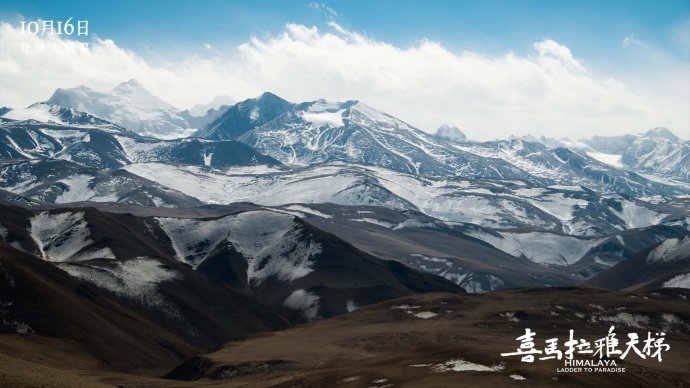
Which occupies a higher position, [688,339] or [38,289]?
[38,289]

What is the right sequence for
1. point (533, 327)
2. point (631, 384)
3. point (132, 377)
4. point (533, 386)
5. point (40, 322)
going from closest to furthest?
1. point (533, 386)
2. point (631, 384)
3. point (132, 377)
4. point (40, 322)
5. point (533, 327)

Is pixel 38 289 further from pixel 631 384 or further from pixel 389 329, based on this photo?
pixel 631 384

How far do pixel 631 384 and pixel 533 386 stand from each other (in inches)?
608

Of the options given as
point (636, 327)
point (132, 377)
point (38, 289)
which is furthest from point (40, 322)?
point (636, 327)

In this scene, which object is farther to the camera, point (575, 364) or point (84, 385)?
point (575, 364)

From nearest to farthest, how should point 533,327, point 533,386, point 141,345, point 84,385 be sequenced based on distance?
point 84,385 → point 533,386 → point 141,345 → point 533,327

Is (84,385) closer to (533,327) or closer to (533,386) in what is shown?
(533,386)

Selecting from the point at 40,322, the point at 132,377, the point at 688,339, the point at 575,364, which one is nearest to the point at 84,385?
the point at 575,364

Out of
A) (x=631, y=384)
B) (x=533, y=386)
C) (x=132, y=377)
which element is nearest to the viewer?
(x=533, y=386)

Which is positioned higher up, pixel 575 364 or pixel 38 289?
pixel 38 289

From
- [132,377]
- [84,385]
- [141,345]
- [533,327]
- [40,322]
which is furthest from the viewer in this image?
[533,327]

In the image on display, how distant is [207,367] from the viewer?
147 metres

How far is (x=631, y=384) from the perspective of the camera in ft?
314

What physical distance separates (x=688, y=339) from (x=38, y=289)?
134 metres
